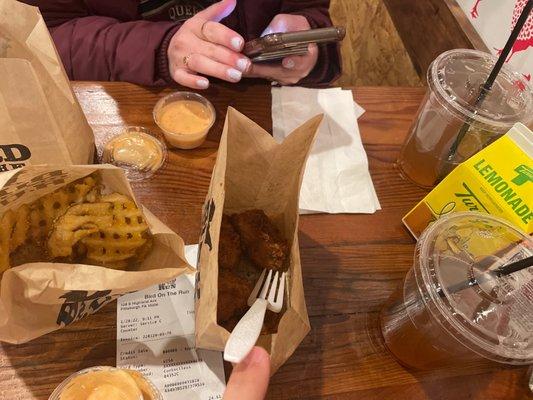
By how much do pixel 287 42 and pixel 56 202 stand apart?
617 millimetres

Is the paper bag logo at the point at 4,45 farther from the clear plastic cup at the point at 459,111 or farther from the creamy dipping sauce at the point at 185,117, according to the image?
the clear plastic cup at the point at 459,111

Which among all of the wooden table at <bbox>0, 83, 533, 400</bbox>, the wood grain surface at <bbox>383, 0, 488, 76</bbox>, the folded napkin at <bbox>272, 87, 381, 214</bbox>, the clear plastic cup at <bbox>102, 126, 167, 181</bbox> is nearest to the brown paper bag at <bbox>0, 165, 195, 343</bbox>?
the wooden table at <bbox>0, 83, 533, 400</bbox>

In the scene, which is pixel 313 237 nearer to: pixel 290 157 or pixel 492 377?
pixel 290 157

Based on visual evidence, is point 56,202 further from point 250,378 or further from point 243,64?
point 243,64

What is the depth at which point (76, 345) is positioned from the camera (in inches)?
34.0

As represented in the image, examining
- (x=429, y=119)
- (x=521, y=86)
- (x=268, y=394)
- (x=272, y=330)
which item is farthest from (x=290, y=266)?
(x=521, y=86)

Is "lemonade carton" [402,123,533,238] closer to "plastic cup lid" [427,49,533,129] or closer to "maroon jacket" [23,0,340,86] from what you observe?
"plastic cup lid" [427,49,533,129]

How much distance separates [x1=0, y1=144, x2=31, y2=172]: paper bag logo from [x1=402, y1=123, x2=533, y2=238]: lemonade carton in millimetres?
803

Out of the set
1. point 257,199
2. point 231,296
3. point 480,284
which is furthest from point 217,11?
point 480,284

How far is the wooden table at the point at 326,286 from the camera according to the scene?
859 mm

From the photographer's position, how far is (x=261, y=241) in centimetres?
93

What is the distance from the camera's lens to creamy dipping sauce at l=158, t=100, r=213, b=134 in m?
1.14

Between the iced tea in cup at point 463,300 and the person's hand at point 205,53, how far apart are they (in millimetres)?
643

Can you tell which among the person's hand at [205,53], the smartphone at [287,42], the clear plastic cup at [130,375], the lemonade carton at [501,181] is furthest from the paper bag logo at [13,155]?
the lemonade carton at [501,181]
